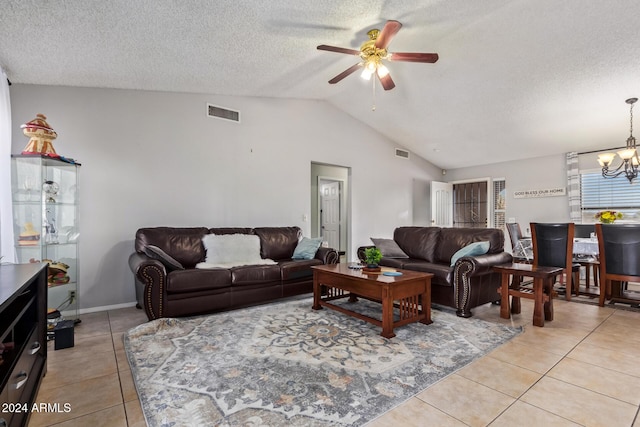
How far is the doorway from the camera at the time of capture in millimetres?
6520

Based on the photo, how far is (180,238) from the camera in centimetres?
382

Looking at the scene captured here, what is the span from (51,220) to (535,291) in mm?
4714

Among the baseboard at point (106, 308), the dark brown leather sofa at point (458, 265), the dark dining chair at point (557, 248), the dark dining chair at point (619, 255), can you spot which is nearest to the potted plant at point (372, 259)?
the dark brown leather sofa at point (458, 265)

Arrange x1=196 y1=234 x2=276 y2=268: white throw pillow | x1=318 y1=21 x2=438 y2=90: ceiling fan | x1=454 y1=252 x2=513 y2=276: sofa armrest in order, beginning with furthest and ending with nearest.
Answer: x1=196 y1=234 x2=276 y2=268: white throw pillow < x1=454 y1=252 x2=513 y2=276: sofa armrest < x1=318 y1=21 x2=438 y2=90: ceiling fan

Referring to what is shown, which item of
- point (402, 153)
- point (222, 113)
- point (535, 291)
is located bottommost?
point (535, 291)

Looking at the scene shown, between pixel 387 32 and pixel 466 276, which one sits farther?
pixel 466 276

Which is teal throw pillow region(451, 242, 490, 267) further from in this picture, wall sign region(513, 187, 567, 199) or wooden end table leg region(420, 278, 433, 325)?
wall sign region(513, 187, 567, 199)

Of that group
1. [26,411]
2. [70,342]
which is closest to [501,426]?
[26,411]

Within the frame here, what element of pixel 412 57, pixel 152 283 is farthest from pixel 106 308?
pixel 412 57

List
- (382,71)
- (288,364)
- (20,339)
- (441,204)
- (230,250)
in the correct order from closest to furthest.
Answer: (20,339) < (288,364) < (382,71) < (230,250) < (441,204)

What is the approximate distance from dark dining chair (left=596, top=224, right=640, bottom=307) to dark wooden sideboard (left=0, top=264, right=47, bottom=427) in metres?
5.05

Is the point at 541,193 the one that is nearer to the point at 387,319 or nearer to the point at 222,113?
the point at 387,319

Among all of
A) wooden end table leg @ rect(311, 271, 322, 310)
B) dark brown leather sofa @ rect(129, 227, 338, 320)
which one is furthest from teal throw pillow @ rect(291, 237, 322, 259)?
wooden end table leg @ rect(311, 271, 322, 310)

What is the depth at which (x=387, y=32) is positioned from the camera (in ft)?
8.66
